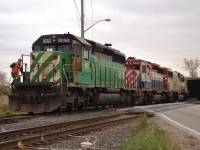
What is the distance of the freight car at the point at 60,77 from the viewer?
17.3 metres

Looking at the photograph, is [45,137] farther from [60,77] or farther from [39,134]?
[60,77]

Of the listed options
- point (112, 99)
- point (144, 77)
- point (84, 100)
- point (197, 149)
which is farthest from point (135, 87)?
point (197, 149)

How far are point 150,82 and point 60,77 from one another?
19.0 meters

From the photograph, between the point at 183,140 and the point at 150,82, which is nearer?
the point at 183,140

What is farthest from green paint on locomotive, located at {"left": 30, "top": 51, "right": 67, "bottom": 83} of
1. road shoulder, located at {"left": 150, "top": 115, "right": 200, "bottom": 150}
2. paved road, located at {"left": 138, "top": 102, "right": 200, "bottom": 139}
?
road shoulder, located at {"left": 150, "top": 115, "right": 200, "bottom": 150}

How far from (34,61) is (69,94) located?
256 cm

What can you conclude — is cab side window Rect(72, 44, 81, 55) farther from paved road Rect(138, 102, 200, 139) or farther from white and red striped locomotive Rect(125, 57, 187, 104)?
white and red striped locomotive Rect(125, 57, 187, 104)

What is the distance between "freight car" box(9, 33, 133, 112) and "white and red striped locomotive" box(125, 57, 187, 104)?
818 centimetres

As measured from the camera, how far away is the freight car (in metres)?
17.3

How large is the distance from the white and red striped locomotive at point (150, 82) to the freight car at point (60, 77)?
26.8ft

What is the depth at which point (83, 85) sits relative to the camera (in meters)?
19.5

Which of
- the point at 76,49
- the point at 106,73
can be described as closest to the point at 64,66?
the point at 76,49

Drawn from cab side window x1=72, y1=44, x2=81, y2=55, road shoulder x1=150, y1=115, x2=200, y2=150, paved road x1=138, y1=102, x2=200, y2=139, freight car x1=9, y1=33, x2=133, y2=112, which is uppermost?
cab side window x1=72, y1=44, x2=81, y2=55

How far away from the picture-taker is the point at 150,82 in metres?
35.8
